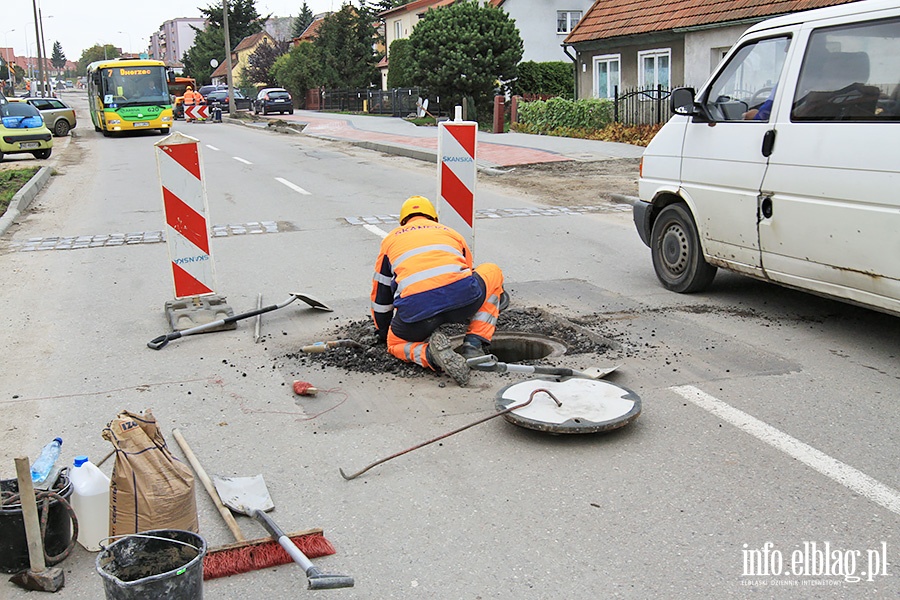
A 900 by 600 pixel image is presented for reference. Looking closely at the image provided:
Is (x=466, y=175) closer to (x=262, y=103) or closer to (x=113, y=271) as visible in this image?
(x=113, y=271)

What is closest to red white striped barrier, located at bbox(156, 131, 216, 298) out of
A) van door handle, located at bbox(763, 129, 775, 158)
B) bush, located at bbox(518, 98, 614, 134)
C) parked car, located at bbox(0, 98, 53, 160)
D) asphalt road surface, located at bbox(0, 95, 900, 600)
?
asphalt road surface, located at bbox(0, 95, 900, 600)

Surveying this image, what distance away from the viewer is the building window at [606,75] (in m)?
27.6

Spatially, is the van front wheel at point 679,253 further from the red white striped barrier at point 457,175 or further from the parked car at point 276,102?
the parked car at point 276,102

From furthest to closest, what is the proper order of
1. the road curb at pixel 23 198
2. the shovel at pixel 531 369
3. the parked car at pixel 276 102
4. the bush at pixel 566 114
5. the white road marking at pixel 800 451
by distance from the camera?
the parked car at pixel 276 102 → the bush at pixel 566 114 → the road curb at pixel 23 198 → the shovel at pixel 531 369 → the white road marking at pixel 800 451

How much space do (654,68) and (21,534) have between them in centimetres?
2503

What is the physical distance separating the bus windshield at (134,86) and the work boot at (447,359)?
31.3 metres

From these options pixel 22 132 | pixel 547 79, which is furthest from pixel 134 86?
pixel 547 79

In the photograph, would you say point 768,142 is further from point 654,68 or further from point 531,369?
point 654,68

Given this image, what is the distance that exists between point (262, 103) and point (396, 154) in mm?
31751

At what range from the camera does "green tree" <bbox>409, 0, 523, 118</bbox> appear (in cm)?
3166

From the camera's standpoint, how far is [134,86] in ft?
110

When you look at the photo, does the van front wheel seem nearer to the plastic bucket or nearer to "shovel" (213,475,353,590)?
"shovel" (213,475,353,590)

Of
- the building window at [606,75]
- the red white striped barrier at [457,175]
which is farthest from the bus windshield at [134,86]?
the red white striped barrier at [457,175]

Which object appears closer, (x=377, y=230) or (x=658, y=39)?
(x=377, y=230)
